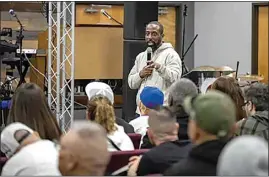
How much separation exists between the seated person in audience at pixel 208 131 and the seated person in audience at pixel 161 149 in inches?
14.7

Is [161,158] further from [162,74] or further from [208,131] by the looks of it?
[162,74]

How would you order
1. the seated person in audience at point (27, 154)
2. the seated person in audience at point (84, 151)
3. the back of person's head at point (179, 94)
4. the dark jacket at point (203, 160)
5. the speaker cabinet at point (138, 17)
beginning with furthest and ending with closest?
1. the speaker cabinet at point (138, 17)
2. the back of person's head at point (179, 94)
3. the seated person in audience at point (27, 154)
4. the dark jacket at point (203, 160)
5. the seated person in audience at point (84, 151)

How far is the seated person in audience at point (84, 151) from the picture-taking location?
189cm

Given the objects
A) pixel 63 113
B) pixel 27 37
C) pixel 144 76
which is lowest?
pixel 63 113

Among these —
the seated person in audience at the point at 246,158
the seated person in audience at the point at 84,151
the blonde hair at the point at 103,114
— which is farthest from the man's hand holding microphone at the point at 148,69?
the seated person in audience at the point at 246,158

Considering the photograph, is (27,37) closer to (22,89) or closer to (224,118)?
(22,89)

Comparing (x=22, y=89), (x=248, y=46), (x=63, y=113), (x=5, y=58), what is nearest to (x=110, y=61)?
(x=5, y=58)

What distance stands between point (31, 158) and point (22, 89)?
0.81 m

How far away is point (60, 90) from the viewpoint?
239 inches

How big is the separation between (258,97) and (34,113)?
138 centimetres

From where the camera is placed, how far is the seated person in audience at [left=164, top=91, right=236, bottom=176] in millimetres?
1963

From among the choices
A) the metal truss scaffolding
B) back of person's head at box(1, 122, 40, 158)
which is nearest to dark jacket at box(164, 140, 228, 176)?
back of person's head at box(1, 122, 40, 158)

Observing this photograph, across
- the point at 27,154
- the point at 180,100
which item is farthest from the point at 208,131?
the point at 180,100

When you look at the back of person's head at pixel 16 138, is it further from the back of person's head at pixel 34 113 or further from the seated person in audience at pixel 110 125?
the seated person in audience at pixel 110 125
